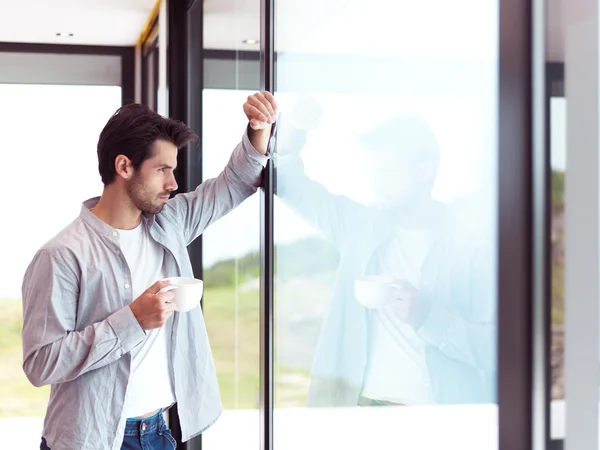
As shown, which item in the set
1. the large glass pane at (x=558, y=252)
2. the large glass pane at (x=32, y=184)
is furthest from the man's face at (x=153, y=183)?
the large glass pane at (x=32, y=184)

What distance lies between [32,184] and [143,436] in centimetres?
270

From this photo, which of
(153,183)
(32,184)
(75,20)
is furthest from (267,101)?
(32,184)

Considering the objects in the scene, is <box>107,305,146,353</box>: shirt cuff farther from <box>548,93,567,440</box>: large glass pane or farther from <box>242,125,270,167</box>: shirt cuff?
<box>548,93,567,440</box>: large glass pane

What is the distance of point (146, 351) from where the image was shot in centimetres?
194

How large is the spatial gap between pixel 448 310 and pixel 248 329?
129 cm

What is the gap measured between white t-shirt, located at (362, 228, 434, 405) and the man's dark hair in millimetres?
971

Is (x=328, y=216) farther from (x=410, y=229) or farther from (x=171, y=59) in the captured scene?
(x=171, y=59)

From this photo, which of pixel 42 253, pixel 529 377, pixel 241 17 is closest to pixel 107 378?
pixel 42 253

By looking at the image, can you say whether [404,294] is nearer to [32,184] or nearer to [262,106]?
[262,106]

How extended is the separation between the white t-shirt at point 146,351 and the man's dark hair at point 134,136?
18 centimetres

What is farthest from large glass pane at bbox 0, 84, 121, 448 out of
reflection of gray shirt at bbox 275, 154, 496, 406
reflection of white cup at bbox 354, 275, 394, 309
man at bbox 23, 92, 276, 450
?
reflection of white cup at bbox 354, 275, 394, 309

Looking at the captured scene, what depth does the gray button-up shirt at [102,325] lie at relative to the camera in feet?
5.57

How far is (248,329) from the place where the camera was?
2115 mm

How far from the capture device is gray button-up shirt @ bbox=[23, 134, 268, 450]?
1.70m
